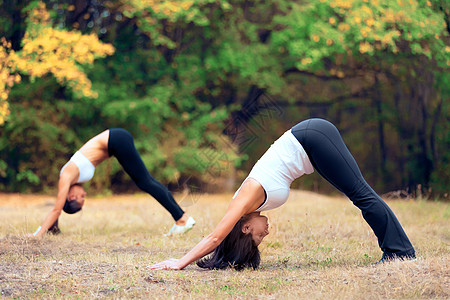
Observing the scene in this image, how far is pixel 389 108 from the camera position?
17.1 metres

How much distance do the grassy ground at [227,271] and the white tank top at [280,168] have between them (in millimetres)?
700

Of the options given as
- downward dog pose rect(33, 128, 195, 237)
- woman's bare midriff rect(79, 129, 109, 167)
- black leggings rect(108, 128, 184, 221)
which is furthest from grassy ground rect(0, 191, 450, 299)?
woman's bare midriff rect(79, 129, 109, 167)

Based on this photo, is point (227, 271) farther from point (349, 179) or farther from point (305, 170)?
point (349, 179)

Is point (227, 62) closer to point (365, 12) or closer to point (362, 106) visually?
point (365, 12)

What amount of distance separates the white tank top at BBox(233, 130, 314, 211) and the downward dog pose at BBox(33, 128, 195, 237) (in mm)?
2761

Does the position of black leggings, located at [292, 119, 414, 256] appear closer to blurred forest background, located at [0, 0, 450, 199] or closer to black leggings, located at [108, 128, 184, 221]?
black leggings, located at [108, 128, 184, 221]

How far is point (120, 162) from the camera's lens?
23.7 feet

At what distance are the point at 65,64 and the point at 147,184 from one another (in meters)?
5.76

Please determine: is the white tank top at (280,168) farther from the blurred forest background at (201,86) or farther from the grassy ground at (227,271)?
the blurred forest background at (201,86)

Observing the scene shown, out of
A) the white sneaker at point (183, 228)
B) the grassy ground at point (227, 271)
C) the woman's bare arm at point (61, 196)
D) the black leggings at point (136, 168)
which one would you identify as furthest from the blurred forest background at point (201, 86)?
the white sneaker at point (183, 228)

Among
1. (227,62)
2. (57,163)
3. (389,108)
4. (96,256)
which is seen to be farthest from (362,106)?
(96,256)

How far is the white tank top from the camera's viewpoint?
4.50m

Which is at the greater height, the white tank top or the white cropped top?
the white tank top

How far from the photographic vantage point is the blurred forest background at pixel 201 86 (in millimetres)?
13625
